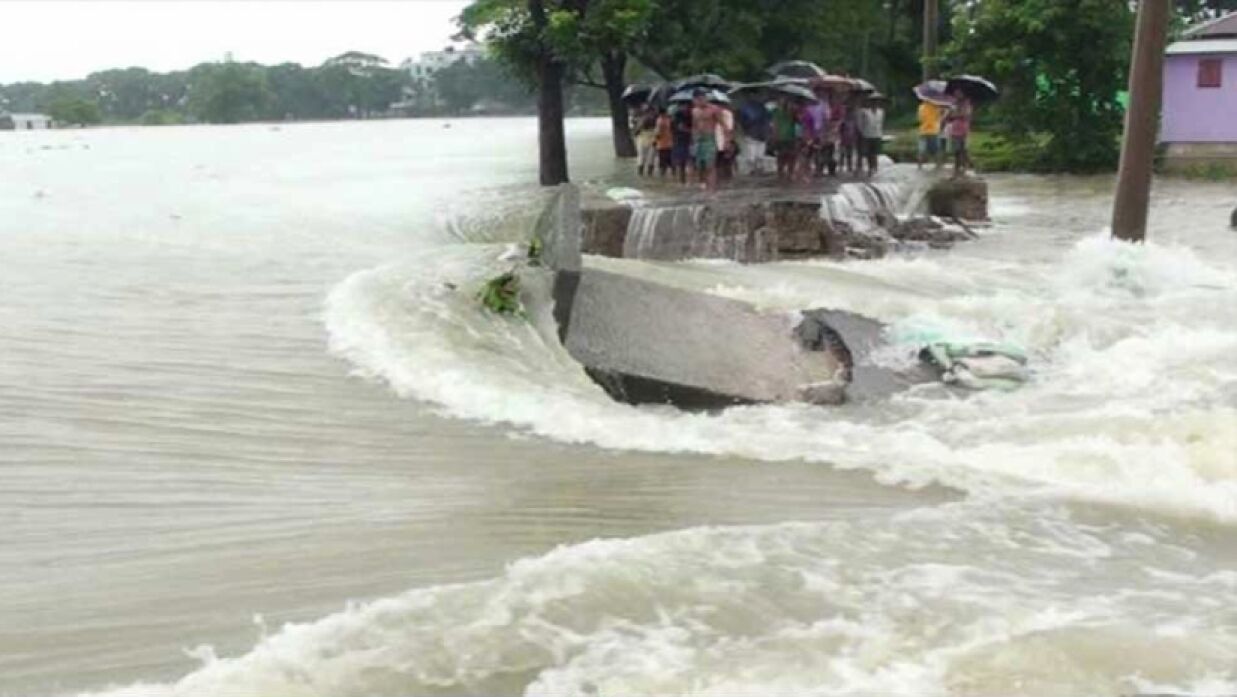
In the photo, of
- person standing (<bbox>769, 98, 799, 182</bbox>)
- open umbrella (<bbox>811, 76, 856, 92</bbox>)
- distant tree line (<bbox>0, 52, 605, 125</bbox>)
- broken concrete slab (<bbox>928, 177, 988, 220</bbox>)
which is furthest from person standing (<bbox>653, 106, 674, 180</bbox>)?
distant tree line (<bbox>0, 52, 605, 125</bbox>)

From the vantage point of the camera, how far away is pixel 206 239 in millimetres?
17609

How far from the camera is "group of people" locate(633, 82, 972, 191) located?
19500 millimetres

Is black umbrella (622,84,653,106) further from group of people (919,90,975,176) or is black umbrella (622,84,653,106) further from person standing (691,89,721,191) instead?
person standing (691,89,721,191)

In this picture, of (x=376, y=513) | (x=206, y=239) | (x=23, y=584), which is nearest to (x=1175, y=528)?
(x=376, y=513)

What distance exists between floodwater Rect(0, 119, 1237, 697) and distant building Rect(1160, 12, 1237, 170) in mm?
17399

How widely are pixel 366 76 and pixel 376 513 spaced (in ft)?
484

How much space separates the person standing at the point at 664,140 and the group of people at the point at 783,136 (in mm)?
16

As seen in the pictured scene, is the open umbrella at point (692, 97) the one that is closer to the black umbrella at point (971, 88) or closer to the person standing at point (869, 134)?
the person standing at point (869, 134)

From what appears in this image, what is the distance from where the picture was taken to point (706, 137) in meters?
19.3

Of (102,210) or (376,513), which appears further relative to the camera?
(102,210)

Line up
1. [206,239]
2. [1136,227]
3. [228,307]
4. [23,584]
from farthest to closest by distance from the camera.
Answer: [206,239] → [1136,227] → [228,307] → [23,584]

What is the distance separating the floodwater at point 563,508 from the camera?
464 cm

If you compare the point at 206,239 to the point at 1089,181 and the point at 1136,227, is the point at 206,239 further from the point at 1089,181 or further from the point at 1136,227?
the point at 1089,181

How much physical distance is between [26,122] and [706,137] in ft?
416
